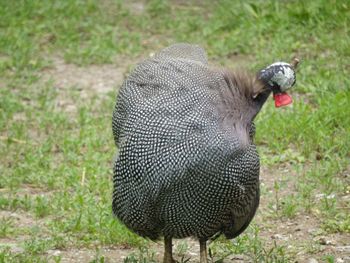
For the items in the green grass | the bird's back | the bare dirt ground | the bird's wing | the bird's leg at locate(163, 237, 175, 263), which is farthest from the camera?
the green grass

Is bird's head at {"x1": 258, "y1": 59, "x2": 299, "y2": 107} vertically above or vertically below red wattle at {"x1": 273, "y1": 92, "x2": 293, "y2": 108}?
above

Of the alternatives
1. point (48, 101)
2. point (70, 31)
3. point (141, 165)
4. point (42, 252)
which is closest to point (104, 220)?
point (42, 252)

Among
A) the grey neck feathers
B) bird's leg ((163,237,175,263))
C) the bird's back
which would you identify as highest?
the grey neck feathers

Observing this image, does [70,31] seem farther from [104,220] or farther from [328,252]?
[328,252]

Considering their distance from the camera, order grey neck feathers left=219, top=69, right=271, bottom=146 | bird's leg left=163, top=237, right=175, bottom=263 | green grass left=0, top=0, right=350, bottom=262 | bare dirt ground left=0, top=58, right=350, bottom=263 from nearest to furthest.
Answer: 1. grey neck feathers left=219, top=69, right=271, bottom=146
2. bird's leg left=163, top=237, right=175, bottom=263
3. bare dirt ground left=0, top=58, right=350, bottom=263
4. green grass left=0, top=0, right=350, bottom=262

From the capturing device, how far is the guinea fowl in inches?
170

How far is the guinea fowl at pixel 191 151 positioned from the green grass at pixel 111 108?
625 millimetres

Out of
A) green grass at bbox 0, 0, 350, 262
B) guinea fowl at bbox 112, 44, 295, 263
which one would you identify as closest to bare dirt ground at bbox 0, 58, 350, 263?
green grass at bbox 0, 0, 350, 262

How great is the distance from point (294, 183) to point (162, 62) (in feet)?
5.75

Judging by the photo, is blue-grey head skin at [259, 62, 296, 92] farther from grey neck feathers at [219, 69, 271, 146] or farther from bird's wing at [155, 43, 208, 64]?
bird's wing at [155, 43, 208, 64]

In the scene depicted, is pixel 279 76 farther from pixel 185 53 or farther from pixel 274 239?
pixel 274 239

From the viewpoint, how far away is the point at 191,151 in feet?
14.1

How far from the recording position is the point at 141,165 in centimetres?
439

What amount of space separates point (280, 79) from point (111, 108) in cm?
317
